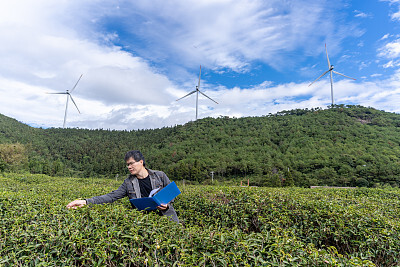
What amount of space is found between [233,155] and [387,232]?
4927 centimetres

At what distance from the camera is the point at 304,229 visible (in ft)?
12.6

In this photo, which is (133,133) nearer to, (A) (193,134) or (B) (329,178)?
(A) (193,134)

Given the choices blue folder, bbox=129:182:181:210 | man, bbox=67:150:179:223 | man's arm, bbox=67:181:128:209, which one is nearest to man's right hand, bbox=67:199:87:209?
man's arm, bbox=67:181:128:209

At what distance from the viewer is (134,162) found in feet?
11.2

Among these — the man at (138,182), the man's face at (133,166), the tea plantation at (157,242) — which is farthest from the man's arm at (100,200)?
the man's face at (133,166)

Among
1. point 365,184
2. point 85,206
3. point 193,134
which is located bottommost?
point 365,184

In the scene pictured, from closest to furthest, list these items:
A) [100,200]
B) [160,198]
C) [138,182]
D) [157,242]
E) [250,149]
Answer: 1. [157,242]
2. [160,198]
3. [100,200]
4. [138,182]
5. [250,149]

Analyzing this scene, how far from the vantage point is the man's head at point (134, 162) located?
3391 mm

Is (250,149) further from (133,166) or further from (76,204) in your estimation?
(76,204)

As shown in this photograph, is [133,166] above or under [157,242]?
above

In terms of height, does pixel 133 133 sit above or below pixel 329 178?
above

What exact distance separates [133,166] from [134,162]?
0.19ft

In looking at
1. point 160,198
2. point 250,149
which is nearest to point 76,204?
point 160,198

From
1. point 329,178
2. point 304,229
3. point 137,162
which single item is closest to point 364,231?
point 304,229
